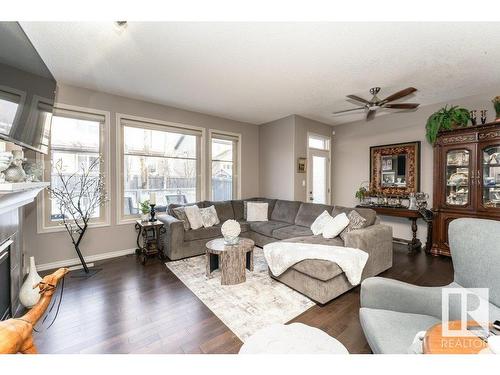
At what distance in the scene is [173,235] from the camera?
3.32m

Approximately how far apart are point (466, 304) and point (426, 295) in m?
0.18

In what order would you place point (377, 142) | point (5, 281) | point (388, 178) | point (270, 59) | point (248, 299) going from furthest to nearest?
point (377, 142) < point (388, 178) < point (270, 59) < point (248, 299) < point (5, 281)

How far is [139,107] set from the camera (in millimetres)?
3758

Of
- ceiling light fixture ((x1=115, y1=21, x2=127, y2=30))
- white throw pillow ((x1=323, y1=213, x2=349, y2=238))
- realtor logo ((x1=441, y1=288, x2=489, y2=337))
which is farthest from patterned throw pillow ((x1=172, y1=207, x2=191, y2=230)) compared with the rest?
realtor logo ((x1=441, y1=288, x2=489, y2=337))

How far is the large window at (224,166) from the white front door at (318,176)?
167 cm

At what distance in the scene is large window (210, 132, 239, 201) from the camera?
4.74 m

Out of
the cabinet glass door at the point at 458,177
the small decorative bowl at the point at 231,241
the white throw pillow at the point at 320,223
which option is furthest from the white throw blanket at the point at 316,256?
the cabinet glass door at the point at 458,177

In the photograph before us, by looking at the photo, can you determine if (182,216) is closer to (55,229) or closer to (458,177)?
(55,229)

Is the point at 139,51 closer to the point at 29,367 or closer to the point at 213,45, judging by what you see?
the point at 213,45

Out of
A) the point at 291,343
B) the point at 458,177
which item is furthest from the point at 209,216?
the point at 458,177

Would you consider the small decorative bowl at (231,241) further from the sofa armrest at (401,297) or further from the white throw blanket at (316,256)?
the sofa armrest at (401,297)

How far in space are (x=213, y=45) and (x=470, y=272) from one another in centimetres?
274

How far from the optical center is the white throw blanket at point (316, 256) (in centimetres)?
227

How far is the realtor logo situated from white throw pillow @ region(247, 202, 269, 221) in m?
3.17
